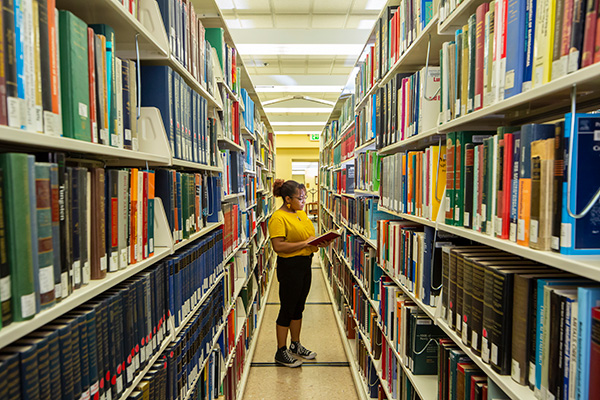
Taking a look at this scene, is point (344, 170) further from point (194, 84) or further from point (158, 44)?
point (158, 44)

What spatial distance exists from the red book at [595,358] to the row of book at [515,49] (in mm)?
465

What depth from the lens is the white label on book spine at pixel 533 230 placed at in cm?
80

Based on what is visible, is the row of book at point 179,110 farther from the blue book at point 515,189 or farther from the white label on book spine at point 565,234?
the white label on book spine at point 565,234

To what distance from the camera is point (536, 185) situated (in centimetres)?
80

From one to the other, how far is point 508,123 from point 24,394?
145 centimetres

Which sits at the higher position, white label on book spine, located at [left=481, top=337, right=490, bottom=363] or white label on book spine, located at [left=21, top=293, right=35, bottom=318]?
white label on book spine, located at [left=21, top=293, right=35, bottom=318]

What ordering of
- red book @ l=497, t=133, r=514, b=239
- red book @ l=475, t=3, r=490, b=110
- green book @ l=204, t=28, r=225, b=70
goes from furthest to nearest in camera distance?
green book @ l=204, t=28, r=225, b=70 < red book @ l=475, t=3, r=490, b=110 < red book @ l=497, t=133, r=514, b=239

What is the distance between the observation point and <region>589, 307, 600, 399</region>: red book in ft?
2.15

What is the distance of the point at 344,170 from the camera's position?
13.3 feet

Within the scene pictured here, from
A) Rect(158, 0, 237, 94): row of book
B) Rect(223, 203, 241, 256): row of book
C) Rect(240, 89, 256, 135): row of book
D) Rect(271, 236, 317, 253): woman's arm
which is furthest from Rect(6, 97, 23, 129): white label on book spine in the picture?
Rect(240, 89, 256, 135): row of book

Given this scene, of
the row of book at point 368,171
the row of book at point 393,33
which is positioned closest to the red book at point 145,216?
the row of book at point 393,33

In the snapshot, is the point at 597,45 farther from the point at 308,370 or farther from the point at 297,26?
the point at 297,26

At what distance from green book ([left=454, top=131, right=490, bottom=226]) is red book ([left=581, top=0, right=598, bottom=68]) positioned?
469 millimetres

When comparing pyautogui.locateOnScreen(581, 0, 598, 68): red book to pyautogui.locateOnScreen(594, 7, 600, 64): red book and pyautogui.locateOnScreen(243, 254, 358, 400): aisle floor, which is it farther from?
pyautogui.locateOnScreen(243, 254, 358, 400): aisle floor
